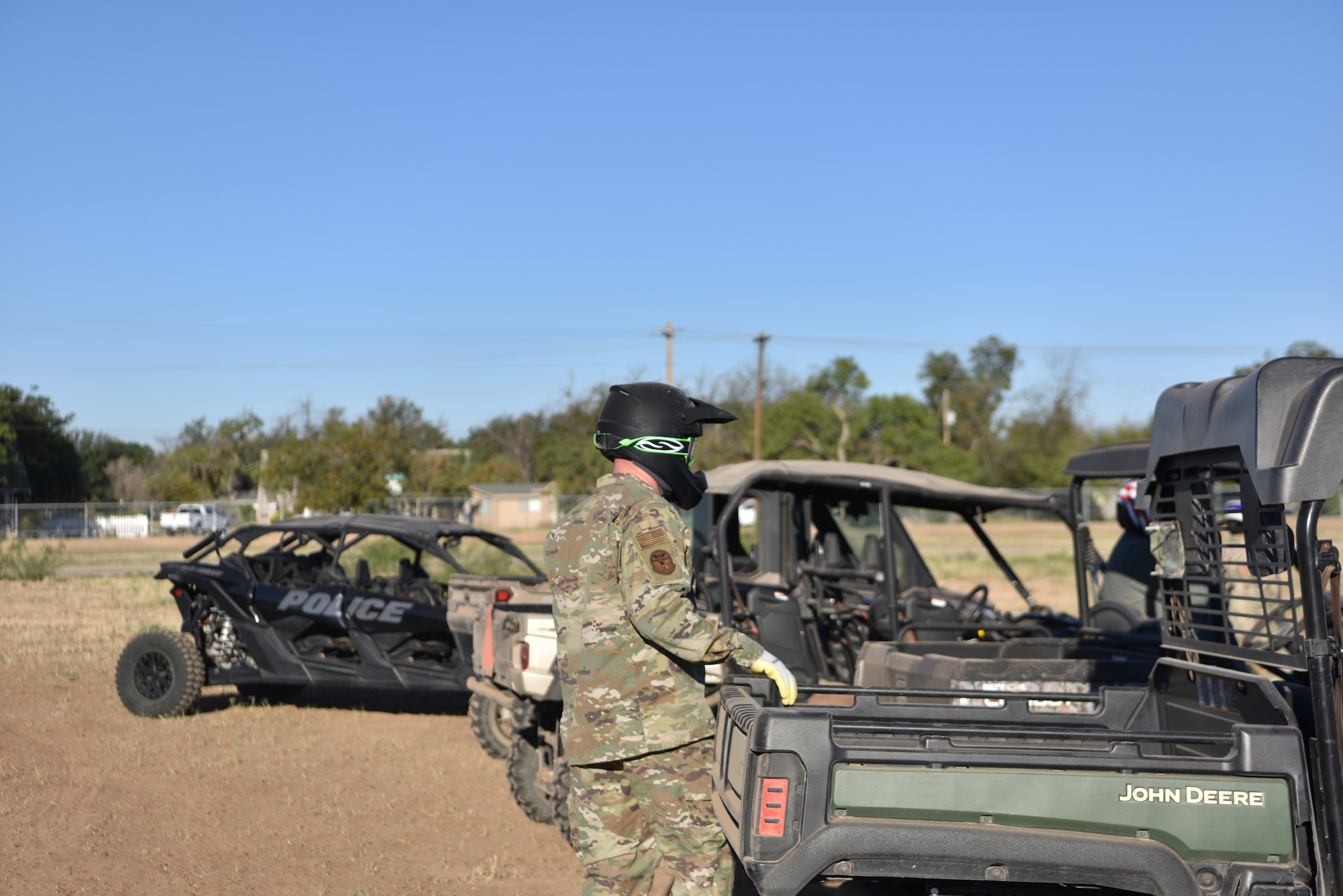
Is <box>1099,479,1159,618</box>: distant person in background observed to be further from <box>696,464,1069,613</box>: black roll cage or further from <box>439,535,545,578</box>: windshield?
<box>439,535,545,578</box>: windshield

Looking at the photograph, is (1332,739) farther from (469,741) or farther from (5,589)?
(5,589)

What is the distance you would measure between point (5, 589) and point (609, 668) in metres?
19.5

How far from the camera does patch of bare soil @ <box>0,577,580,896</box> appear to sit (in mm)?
5445

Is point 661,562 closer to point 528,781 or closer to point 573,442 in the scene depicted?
point 528,781

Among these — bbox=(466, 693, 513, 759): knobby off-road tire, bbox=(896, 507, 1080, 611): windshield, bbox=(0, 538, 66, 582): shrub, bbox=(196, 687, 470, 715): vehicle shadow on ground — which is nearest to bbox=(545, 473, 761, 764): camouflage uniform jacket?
bbox=(466, 693, 513, 759): knobby off-road tire

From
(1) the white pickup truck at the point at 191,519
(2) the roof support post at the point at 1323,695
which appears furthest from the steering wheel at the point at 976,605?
(1) the white pickup truck at the point at 191,519

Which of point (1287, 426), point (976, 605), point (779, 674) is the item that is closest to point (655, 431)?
point (779, 674)

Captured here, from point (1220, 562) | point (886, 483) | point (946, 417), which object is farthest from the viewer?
point (946, 417)

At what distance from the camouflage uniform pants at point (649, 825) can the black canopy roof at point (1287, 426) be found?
6.51 ft

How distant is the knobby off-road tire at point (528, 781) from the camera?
6.45 m

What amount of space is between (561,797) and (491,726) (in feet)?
7.97

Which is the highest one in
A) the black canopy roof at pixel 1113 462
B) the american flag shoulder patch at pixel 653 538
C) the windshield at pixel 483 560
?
the black canopy roof at pixel 1113 462

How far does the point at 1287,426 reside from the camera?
3469mm

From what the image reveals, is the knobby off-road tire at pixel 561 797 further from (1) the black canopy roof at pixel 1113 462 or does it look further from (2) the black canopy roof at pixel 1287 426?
(1) the black canopy roof at pixel 1113 462
